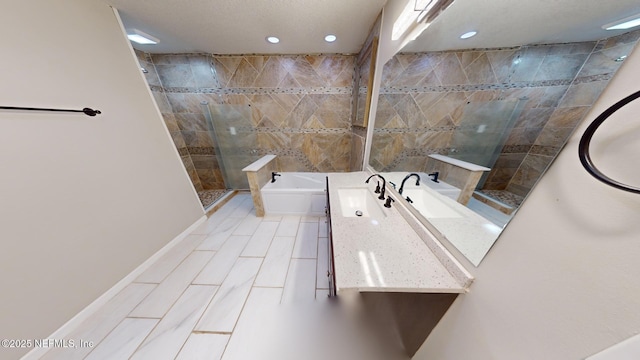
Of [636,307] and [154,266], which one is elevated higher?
[636,307]

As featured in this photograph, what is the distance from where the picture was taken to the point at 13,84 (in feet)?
3.24

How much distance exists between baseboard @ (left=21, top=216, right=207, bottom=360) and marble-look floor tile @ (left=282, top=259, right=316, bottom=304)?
1389 millimetres

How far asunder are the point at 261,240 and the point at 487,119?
6.98ft

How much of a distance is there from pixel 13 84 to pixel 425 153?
8.33 ft

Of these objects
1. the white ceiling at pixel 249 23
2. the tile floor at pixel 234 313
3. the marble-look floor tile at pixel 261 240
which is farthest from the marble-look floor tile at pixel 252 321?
the white ceiling at pixel 249 23

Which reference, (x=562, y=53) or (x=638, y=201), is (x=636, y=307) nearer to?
(x=638, y=201)

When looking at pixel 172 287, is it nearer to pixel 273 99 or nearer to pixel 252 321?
pixel 252 321

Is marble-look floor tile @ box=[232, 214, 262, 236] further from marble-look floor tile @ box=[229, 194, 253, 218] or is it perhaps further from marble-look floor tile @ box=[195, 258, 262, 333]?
marble-look floor tile @ box=[195, 258, 262, 333]

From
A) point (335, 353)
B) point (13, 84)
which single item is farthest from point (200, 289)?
point (13, 84)

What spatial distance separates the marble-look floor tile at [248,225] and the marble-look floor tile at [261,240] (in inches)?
2.4

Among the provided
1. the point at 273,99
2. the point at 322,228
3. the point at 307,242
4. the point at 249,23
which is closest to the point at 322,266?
the point at 307,242

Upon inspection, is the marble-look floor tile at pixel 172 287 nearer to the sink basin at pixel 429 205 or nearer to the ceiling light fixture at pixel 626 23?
the sink basin at pixel 429 205

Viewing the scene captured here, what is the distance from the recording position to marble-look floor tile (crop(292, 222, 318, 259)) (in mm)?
1756

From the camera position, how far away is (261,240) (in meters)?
1.97
